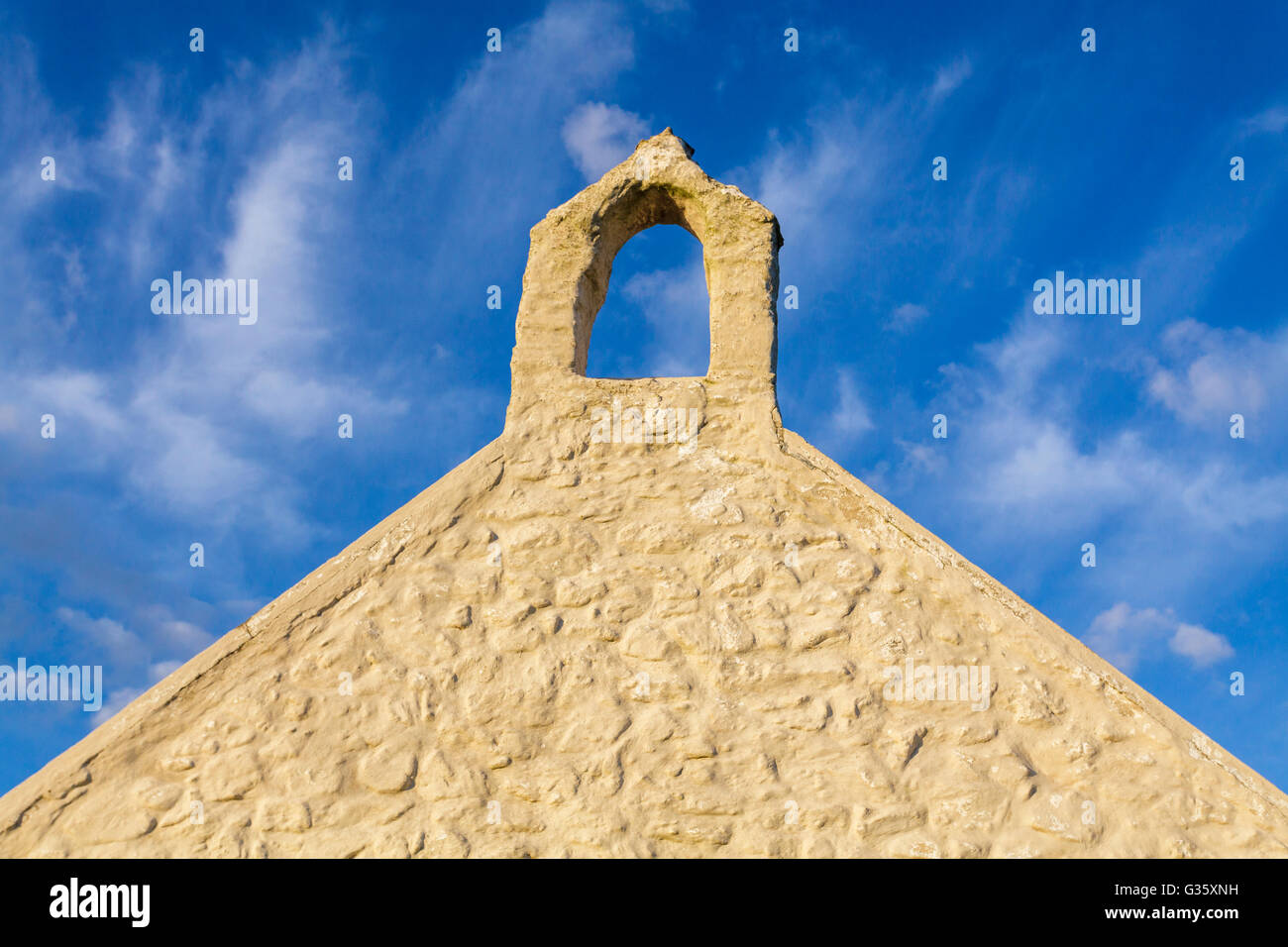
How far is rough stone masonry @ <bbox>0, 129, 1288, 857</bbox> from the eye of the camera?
4.04m

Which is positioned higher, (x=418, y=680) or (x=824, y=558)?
(x=824, y=558)

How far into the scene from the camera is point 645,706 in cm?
437

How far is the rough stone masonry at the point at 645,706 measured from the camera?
404cm

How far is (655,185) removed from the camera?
236 inches

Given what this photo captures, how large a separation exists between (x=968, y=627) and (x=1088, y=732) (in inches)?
26.8

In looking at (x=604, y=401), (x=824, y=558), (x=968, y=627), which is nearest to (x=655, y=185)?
(x=604, y=401)
